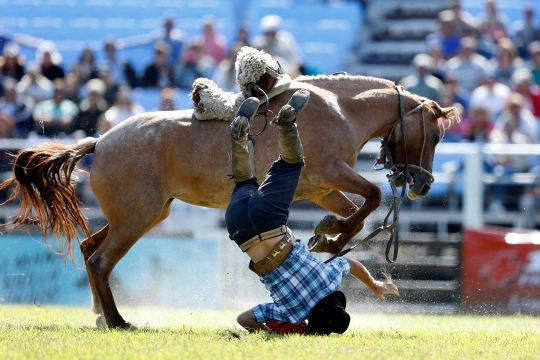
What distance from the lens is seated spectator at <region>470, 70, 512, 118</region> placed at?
1205 cm

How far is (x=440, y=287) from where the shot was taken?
9555mm

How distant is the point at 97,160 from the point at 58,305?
2.81 metres

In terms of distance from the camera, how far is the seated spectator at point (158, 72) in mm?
13000

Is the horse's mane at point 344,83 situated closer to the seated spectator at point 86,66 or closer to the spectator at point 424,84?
the spectator at point 424,84

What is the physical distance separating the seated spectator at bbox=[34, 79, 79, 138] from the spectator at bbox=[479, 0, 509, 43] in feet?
20.5

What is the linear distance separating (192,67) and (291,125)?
775 cm

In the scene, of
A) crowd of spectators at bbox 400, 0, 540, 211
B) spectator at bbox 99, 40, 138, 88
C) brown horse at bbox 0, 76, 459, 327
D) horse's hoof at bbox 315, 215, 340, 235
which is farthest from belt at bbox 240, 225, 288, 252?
spectator at bbox 99, 40, 138, 88

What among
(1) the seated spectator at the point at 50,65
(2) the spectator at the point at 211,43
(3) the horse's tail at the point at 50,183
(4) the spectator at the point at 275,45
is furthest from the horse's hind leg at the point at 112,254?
(2) the spectator at the point at 211,43

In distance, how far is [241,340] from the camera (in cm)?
554

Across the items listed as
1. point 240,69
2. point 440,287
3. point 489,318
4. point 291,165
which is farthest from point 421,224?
point 291,165

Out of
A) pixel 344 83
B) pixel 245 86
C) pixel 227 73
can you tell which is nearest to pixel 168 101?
pixel 227 73

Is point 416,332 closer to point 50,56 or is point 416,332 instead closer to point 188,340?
point 188,340

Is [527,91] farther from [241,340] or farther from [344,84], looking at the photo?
[241,340]

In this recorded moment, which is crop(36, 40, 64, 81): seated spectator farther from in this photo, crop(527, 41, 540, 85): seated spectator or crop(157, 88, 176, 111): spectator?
crop(527, 41, 540, 85): seated spectator
